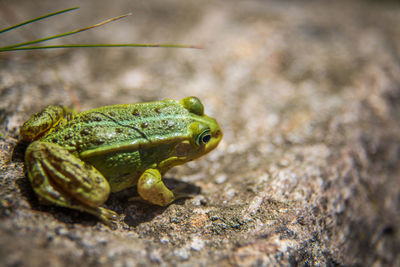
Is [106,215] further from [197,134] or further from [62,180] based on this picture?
[197,134]

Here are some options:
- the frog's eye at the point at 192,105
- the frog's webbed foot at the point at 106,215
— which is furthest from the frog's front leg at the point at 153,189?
the frog's eye at the point at 192,105

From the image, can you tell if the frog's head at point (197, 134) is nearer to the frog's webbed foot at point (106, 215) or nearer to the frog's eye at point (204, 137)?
the frog's eye at point (204, 137)

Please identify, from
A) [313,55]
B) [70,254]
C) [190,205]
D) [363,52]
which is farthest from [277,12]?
[70,254]

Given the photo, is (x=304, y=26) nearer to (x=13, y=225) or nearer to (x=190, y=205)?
(x=190, y=205)

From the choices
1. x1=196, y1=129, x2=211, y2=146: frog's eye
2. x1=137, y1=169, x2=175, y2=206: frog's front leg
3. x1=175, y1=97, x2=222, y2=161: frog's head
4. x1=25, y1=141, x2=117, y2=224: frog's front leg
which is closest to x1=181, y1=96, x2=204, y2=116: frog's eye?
x1=175, y1=97, x2=222, y2=161: frog's head

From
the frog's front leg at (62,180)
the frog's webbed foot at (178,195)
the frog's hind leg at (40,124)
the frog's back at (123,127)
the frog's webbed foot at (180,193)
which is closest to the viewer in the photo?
the frog's front leg at (62,180)

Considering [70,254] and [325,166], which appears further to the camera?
[325,166]

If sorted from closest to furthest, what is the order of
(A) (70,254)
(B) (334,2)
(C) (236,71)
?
(A) (70,254) → (C) (236,71) → (B) (334,2)
